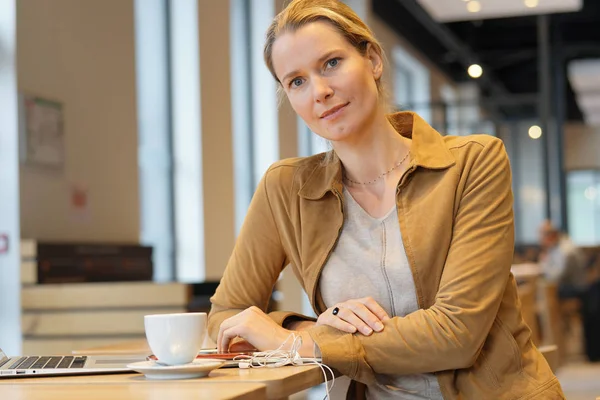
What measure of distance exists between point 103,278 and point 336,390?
337cm

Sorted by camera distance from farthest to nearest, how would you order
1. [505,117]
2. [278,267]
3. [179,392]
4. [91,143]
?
1. [505,117]
2. [91,143]
3. [278,267]
4. [179,392]

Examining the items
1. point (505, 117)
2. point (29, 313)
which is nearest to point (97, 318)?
point (29, 313)

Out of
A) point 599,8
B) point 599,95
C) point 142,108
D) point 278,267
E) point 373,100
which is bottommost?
point 278,267

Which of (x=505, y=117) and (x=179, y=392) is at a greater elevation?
(x=505, y=117)

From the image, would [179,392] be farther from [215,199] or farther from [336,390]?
[215,199]

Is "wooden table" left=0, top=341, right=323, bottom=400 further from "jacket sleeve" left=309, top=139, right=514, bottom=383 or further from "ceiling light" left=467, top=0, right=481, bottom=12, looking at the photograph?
"ceiling light" left=467, top=0, right=481, bottom=12

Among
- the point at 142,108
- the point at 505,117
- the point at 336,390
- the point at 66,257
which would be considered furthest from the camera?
the point at 505,117

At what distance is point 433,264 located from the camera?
66.5 inches

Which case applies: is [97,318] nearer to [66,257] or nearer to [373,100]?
[66,257]

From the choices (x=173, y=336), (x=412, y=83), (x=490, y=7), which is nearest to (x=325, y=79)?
(x=173, y=336)

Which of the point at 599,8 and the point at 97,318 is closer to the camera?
the point at 97,318

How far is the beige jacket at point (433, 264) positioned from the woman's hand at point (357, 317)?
0.01 m

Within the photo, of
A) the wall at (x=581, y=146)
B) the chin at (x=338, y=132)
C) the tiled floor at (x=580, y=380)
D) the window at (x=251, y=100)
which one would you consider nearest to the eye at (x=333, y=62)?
the chin at (x=338, y=132)

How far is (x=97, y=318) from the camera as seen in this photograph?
4082 mm
